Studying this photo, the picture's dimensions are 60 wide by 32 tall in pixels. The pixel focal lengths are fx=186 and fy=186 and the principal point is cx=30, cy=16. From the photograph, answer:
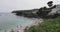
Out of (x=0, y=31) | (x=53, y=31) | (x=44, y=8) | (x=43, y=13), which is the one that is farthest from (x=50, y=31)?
(x=44, y=8)

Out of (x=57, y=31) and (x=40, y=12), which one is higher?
(x=57, y=31)

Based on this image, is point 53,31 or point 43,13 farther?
point 43,13

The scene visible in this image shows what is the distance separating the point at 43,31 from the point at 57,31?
80 centimetres

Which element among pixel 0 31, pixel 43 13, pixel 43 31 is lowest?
pixel 43 13

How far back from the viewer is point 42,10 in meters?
35.2

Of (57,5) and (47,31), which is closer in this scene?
(47,31)

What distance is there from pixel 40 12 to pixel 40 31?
77.3 feet

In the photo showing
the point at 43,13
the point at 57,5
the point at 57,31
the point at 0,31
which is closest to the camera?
the point at 57,31

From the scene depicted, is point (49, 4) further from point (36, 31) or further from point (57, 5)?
point (36, 31)

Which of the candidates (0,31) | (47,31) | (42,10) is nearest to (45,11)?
(42,10)

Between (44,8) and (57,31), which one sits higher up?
(57,31)

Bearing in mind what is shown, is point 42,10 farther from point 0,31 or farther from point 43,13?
point 0,31

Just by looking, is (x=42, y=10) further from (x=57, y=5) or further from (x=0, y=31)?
(x=0, y=31)

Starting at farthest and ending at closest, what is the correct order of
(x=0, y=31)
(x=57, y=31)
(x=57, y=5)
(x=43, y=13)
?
(x=57, y=5), (x=43, y=13), (x=0, y=31), (x=57, y=31)
